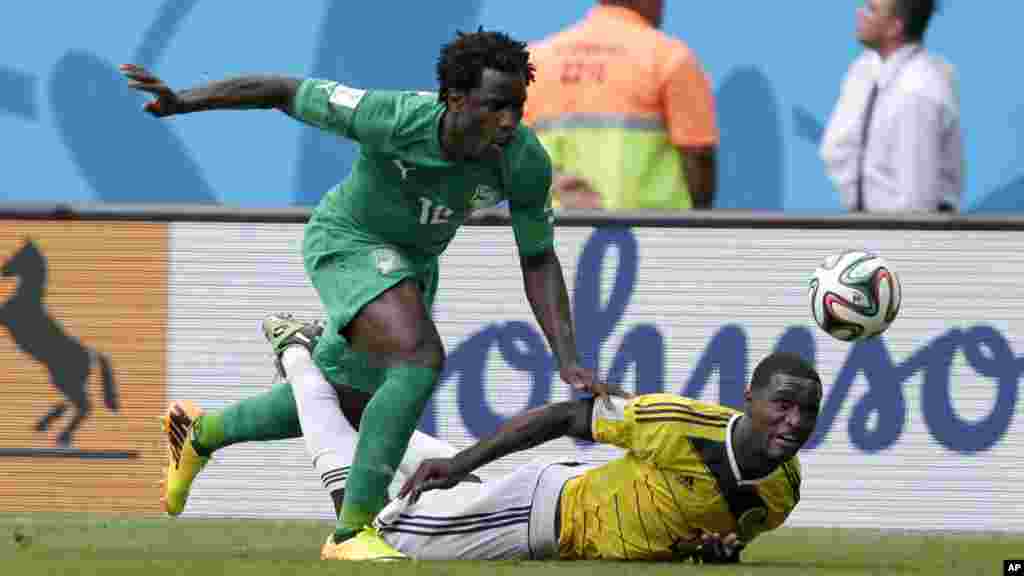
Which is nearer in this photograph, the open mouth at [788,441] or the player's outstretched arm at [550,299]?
the open mouth at [788,441]

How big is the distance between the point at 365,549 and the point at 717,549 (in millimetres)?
1055

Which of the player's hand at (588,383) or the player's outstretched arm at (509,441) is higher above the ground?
the player's hand at (588,383)

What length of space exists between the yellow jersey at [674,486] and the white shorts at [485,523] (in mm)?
193

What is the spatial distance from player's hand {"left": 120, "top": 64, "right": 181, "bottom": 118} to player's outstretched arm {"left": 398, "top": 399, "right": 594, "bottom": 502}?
1.28m

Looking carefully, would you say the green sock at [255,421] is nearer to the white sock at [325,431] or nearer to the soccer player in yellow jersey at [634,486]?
the white sock at [325,431]

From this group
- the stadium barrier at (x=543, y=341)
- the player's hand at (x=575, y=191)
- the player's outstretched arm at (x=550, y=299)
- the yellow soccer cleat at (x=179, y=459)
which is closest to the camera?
the player's outstretched arm at (x=550, y=299)

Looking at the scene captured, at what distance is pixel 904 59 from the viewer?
9984 mm

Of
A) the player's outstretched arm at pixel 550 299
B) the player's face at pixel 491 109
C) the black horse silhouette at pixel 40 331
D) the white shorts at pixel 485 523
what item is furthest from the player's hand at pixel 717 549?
the black horse silhouette at pixel 40 331

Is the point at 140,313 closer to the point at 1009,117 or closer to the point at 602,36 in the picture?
the point at 602,36

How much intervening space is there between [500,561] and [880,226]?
285 cm

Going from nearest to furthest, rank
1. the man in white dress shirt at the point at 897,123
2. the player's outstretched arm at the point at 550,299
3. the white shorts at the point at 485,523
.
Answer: the white shorts at the point at 485,523 < the player's outstretched arm at the point at 550,299 < the man in white dress shirt at the point at 897,123

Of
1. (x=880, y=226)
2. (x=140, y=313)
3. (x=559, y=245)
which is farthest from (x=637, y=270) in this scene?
(x=140, y=313)

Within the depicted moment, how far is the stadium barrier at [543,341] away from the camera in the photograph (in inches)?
395

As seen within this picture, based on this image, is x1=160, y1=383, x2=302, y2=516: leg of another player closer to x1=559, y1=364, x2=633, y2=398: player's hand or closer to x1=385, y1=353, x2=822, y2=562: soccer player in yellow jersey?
x1=385, y1=353, x2=822, y2=562: soccer player in yellow jersey
